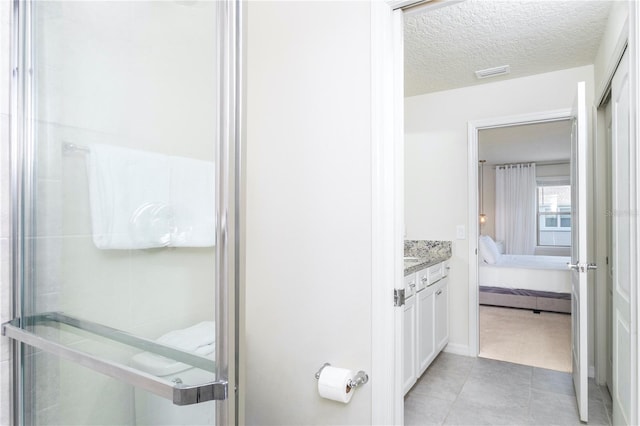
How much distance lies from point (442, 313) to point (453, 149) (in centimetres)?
159

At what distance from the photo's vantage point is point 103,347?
0.98 metres

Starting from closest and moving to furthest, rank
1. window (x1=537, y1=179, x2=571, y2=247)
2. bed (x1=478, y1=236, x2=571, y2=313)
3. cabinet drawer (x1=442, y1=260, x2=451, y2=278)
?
cabinet drawer (x1=442, y1=260, x2=451, y2=278) → bed (x1=478, y1=236, x2=571, y2=313) → window (x1=537, y1=179, x2=571, y2=247)

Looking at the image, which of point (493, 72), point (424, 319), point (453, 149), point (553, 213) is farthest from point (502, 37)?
point (553, 213)

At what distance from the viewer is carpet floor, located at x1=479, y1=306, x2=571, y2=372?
330 cm

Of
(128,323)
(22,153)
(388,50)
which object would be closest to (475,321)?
(388,50)

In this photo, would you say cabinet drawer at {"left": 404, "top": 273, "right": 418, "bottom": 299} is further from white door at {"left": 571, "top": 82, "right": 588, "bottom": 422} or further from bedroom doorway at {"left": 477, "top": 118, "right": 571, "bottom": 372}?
bedroom doorway at {"left": 477, "top": 118, "right": 571, "bottom": 372}

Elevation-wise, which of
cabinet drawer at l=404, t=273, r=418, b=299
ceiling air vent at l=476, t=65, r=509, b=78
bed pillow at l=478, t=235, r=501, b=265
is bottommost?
bed pillow at l=478, t=235, r=501, b=265

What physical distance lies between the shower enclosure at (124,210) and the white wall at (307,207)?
69 centimetres

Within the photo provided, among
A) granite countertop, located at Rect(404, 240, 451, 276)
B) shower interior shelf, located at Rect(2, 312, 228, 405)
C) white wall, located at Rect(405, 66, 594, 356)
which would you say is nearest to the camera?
shower interior shelf, located at Rect(2, 312, 228, 405)

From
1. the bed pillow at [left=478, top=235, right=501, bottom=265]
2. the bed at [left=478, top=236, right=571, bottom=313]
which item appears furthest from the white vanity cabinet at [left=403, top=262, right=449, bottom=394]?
the bed pillow at [left=478, top=235, right=501, bottom=265]

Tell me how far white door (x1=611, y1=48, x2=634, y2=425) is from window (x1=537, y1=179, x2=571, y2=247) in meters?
6.70

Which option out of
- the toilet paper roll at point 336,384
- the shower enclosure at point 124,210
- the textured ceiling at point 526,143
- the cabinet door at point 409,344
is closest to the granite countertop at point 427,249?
the cabinet door at point 409,344

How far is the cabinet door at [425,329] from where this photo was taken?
2.69m

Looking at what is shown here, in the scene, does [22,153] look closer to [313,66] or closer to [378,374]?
[313,66]
